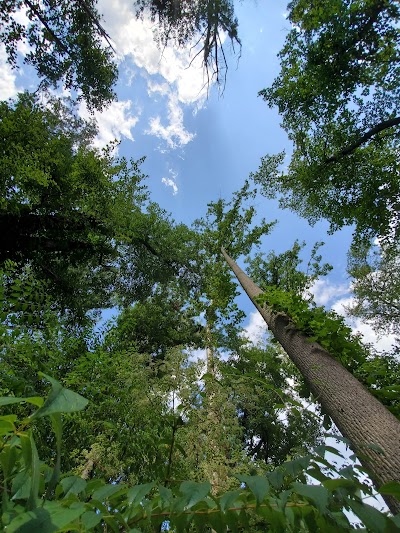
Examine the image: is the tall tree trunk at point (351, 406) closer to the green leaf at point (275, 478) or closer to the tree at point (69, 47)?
→ the green leaf at point (275, 478)

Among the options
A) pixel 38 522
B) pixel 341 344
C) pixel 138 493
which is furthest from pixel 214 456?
pixel 38 522

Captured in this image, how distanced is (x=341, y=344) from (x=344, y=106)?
6254 mm

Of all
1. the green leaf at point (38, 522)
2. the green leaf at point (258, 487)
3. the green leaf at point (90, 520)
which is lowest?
the green leaf at point (258, 487)

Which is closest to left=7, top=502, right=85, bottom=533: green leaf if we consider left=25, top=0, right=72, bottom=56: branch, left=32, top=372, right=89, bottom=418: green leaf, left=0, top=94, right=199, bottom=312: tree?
left=32, top=372, right=89, bottom=418: green leaf

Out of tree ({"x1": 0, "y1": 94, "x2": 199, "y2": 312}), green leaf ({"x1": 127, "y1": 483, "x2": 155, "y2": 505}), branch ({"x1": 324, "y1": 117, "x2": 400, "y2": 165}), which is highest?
tree ({"x1": 0, "y1": 94, "x2": 199, "y2": 312})

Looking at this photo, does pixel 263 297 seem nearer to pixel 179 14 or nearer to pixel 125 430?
pixel 125 430

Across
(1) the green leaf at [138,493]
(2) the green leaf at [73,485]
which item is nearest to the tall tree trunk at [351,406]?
(1) the green leaf at [138,493]

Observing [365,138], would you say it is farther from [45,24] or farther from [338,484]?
[338,484]

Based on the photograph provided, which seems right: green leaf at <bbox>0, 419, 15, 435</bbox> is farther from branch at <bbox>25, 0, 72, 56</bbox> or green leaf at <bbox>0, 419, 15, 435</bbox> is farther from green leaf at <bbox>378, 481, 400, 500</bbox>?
branch at <bbox>25, 0, 72, 56</bbox>

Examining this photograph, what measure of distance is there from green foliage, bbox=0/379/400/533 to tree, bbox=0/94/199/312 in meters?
6.37

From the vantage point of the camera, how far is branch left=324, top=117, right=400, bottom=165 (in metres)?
6.80

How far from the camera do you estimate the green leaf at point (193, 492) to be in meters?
0.58

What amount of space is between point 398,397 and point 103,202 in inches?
301

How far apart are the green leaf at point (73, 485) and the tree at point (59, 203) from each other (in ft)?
20.7
